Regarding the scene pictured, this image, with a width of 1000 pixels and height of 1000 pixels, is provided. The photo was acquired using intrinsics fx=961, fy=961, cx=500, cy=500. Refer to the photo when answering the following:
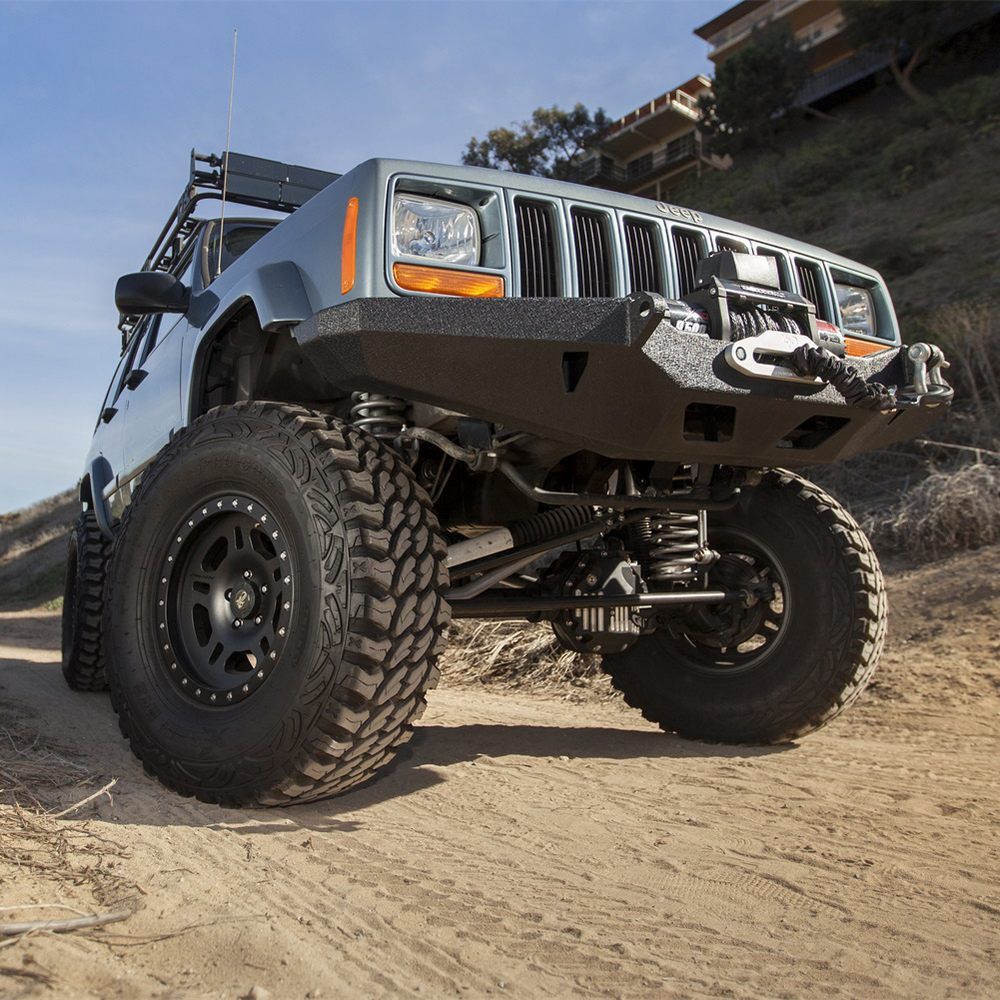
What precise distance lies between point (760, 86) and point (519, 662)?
2862 cm

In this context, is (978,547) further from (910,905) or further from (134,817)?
(134,817)

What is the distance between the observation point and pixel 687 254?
11.3ft

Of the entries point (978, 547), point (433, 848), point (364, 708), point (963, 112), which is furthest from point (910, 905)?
point (963, 112)

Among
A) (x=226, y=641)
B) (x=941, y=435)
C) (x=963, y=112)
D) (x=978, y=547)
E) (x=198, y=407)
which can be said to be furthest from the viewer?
(x=963, y=112)

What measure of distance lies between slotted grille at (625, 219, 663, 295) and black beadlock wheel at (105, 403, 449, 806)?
108 cm

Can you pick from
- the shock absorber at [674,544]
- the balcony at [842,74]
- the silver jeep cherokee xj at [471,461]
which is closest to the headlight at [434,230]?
the silver jeep cherokee xj at [471,461]

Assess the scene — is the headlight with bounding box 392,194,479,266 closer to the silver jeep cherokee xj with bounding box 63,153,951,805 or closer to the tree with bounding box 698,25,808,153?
the silver jeep cherokee xj with bounding box 63,153,951,805

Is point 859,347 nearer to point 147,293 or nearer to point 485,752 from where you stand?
point 485,752

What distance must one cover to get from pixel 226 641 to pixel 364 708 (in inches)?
26.2

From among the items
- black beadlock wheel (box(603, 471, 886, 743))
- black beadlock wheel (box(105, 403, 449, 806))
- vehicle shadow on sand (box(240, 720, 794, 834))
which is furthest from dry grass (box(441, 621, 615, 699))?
black beadlock wheel (box(105, 403, 449, 806))

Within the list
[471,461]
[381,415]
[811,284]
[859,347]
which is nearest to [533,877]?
[471,461]

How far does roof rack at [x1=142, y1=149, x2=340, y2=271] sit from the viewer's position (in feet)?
16.8

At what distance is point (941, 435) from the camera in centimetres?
947

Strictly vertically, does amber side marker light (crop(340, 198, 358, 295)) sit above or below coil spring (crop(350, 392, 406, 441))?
above
